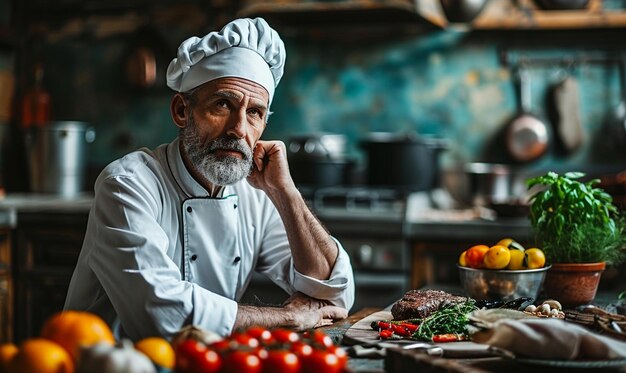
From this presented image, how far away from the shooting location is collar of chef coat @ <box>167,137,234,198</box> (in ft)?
8.04

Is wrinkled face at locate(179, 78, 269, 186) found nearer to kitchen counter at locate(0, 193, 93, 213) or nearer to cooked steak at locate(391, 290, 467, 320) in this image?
cooked steak at locate(391, 290, 467, 320)

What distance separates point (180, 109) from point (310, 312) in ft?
2.66

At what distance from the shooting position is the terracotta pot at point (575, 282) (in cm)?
240

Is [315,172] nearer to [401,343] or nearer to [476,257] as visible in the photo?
[476,257]

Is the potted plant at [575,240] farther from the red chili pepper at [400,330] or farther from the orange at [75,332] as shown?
the orange at [75,332]

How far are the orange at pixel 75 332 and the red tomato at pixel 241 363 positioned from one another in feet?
0.76

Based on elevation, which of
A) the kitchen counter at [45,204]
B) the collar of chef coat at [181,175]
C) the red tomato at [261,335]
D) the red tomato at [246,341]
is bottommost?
the kitchen counter at [45,204]

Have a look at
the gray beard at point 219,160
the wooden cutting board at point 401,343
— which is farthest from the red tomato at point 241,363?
the gray beard at point 219,160

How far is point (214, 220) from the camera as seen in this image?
2500 mm

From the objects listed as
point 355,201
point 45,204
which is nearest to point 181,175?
point 355,201

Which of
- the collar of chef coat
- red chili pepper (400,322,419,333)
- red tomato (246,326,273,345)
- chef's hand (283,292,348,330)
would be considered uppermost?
the collar of chef coat

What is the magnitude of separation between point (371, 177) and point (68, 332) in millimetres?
3182

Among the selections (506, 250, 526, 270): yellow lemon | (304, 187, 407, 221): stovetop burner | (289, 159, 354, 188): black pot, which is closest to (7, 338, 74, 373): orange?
(506, 250, 526, 270): yellow lemon

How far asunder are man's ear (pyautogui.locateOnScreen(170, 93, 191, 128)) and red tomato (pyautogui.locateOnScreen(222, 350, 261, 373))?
1.31 m
